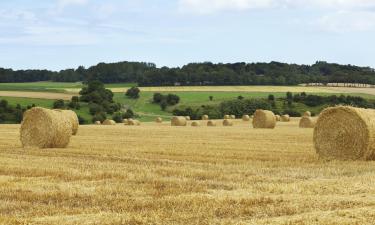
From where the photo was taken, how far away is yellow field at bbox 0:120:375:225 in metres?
9.30

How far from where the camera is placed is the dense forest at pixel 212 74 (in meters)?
96.6

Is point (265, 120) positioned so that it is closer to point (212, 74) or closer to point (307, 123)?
point (307, 123)

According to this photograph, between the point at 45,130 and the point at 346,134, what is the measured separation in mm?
10270

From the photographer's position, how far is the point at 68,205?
1041 centimetres

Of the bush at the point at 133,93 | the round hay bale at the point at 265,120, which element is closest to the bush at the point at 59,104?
the bush at the point at 133,93

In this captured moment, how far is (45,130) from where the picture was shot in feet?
74.5

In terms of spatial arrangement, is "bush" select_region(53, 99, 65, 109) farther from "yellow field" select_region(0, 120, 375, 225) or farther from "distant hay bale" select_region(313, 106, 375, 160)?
"distant hay bale" select_region(313, 106, 375, 160)

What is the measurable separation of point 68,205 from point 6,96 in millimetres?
61800

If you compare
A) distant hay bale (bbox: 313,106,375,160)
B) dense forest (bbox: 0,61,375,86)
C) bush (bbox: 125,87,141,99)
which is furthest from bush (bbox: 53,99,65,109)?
distant hay bale (bbox: 313,106,375,160)

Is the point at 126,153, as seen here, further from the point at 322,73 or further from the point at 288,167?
the point at 322,73

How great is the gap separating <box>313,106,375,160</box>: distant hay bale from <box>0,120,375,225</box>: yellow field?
65cm

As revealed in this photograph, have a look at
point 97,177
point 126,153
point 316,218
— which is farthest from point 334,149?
point 316,218

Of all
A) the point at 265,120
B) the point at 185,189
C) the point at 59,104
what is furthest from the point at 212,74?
the point at 185,189

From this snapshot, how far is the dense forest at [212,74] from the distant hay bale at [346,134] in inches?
2942
